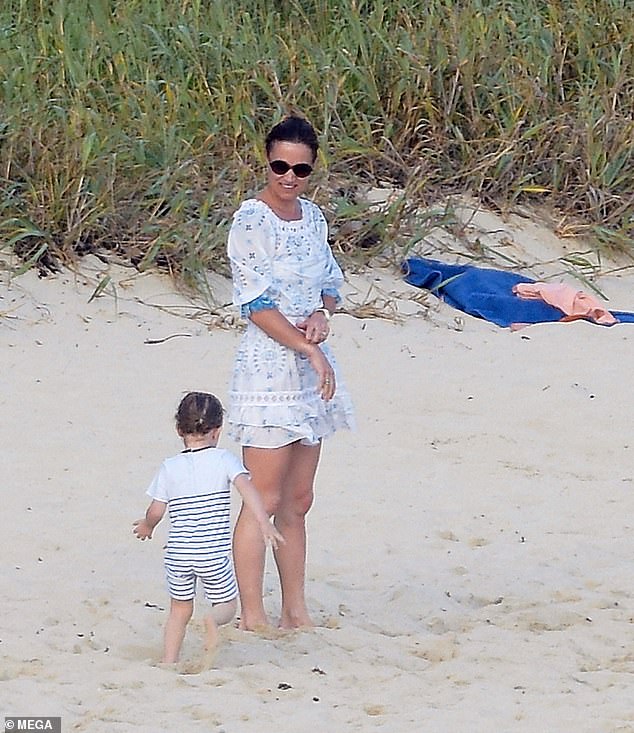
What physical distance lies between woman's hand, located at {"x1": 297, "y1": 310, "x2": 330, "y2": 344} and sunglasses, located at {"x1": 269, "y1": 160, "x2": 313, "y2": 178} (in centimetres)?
37

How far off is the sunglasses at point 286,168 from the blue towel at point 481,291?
12.7 ft

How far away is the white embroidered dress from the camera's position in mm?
3738

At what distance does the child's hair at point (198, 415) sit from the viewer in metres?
3.58

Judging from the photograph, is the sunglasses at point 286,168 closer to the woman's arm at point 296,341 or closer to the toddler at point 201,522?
Answer: the woman's arm at point 296,341

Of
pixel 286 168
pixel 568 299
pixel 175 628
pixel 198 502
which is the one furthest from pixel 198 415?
pixel 568 299

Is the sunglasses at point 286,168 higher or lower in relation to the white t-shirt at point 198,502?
higher

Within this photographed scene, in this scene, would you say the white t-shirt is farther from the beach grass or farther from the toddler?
the beach grass

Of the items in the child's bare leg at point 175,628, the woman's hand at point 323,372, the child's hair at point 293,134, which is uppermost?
the child's hair at point 293,134

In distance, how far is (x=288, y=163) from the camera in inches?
147

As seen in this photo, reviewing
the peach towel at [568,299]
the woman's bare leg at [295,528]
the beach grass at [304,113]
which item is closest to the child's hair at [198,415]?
the woman's bare leg at [295,528]

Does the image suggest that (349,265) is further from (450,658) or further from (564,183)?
(450,658)

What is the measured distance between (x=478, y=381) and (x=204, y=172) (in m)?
2.28

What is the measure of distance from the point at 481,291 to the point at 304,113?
5.74ft

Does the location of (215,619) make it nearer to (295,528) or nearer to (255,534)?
(255,534)
